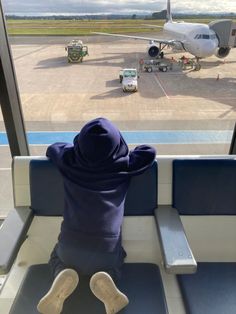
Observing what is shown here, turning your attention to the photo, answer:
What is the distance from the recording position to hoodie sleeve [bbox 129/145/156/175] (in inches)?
57.4

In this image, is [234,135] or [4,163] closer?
[234,135]

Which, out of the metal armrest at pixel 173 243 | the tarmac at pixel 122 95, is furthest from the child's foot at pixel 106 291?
the tarmac at pixel 122 95

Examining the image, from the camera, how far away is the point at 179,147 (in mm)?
2258

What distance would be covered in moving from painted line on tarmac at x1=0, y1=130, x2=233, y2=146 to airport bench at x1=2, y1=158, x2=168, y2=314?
2.00 ft

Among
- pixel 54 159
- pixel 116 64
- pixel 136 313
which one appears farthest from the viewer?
pixel 116 64

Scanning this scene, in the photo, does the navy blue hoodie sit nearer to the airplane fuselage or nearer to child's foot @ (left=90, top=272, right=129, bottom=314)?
child's foot @ (left=90, top=272, right=129, bottom=314)

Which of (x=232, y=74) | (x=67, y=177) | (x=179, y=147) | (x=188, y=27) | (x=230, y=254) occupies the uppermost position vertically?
(x=188, y=27)

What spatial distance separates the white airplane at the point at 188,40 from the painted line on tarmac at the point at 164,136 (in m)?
0.57

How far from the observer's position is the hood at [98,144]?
1290 mm

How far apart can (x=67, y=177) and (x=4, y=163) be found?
1159 millimetres

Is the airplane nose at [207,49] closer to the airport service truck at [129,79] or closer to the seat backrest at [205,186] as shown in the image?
the airport service truck at [129,79]

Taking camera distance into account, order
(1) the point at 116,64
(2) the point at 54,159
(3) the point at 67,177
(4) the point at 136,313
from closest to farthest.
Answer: (4) the point at 136,313 < (3) the point at 67,177 < (2) the point at 54,159 < (1) the point at 116,64

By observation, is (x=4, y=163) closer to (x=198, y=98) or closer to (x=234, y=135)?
(x=198, y=98)

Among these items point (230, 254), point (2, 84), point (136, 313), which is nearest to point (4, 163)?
point (2, 84)
